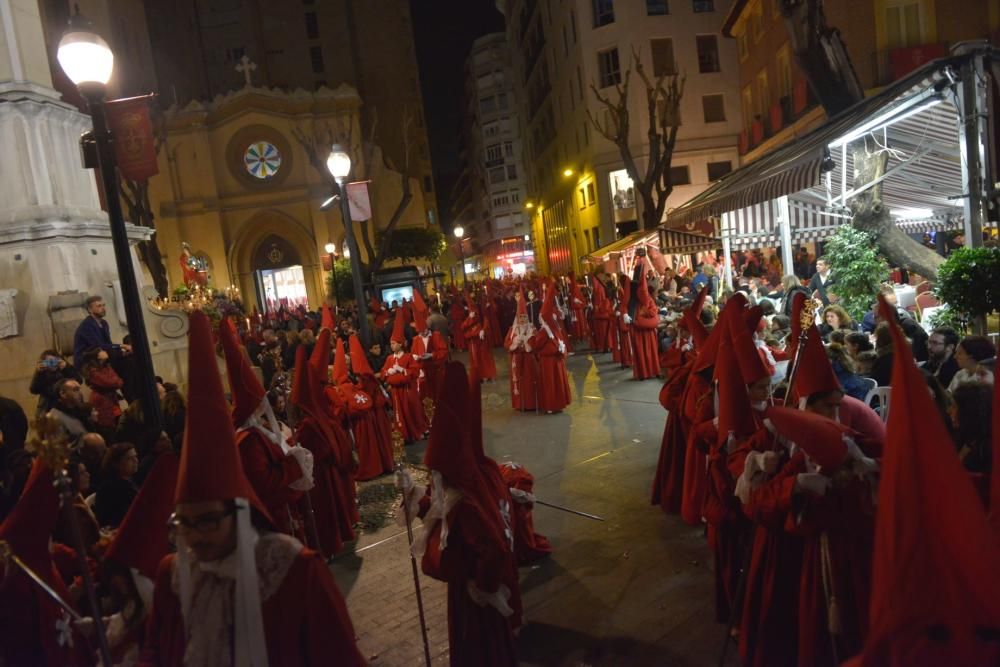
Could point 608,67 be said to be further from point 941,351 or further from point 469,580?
point 469,580

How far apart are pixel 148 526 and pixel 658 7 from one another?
36397mm

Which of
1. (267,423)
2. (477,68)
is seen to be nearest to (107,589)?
(267,423)

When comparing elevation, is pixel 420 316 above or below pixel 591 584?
above

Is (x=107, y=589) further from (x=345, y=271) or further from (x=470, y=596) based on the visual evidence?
(x=345, y=271)

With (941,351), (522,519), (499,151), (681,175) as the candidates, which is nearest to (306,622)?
(522,519)

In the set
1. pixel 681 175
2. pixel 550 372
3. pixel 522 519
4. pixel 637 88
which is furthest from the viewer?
pixel 681 175

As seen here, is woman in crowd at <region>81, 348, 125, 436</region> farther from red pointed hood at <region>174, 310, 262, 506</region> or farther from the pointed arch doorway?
the pointed arch doorway

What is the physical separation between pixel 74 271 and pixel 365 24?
44.4m

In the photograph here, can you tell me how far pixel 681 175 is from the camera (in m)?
33.4

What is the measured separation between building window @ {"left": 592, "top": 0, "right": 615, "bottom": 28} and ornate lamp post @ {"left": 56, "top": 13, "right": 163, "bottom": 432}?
32.5 metres

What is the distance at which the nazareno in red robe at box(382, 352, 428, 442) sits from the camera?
955 centimetres

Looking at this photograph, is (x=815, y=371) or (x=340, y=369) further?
(x=340, y=369)

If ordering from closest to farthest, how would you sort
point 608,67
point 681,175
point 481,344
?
point 481,344 → point 681,175 → point 608,67

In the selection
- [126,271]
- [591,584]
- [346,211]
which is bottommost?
[591,584]
